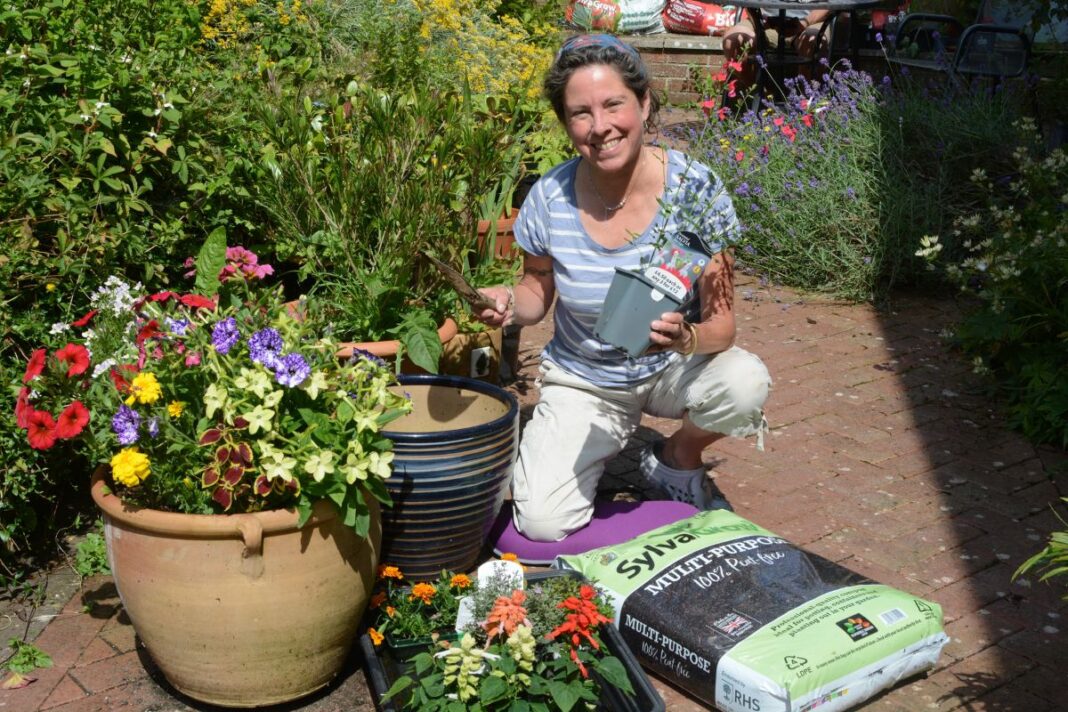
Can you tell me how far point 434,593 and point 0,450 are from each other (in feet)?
3.78

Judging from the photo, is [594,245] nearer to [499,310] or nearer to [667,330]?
[499,310]

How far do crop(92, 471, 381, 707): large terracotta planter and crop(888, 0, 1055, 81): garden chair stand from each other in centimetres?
529

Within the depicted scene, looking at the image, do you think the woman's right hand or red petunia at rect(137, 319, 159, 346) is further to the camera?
the woman's right hand

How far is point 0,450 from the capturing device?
2.99 metres

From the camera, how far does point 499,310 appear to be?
128 inches

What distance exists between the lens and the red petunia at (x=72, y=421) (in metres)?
2.67

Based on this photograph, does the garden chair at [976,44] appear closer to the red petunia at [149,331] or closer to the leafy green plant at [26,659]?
the red petunia at [149,331]

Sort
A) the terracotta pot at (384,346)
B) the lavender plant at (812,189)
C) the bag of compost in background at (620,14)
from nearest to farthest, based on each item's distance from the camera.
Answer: the terracotta pot at (384,346), the lavender plant at (812,189), the bag of compost in background at (620,14)

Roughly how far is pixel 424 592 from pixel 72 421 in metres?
0.91

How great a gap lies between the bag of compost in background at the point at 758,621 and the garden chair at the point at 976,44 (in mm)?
4495

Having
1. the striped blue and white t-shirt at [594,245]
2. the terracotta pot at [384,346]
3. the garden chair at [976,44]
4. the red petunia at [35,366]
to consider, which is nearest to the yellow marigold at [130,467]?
the red petunia at [35,366]

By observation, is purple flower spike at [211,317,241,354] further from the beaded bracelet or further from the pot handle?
the beaded bracelet

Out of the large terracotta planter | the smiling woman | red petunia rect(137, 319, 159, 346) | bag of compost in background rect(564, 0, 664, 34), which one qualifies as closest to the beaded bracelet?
the smiling woman

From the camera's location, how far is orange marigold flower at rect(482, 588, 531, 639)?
252 centimetres
